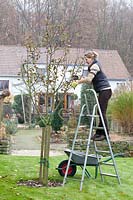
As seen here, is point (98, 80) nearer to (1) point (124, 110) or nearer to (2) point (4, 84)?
(1) point (124, 110)

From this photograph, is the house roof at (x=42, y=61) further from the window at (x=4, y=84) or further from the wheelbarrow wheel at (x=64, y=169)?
the wheelbarrow wheel at (x=64, y=169)

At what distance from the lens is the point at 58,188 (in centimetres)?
662

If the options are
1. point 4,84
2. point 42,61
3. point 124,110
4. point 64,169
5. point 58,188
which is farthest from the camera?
point 4,84

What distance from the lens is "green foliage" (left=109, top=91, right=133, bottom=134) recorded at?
14297mm

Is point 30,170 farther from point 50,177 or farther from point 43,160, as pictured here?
point 43,160

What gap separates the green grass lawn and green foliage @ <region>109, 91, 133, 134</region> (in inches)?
227

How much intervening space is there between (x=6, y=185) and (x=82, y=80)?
82.2 inches

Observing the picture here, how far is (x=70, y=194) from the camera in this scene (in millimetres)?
6340

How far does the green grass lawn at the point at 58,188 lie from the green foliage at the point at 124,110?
5.75 meters

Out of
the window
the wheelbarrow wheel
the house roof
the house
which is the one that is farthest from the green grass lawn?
the window

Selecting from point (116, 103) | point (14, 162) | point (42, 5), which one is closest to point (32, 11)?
point (42, 5)

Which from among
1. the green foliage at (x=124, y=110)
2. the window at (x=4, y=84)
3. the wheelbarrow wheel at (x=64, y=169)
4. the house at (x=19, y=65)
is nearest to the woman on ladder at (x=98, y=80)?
the wheelbarrow wheel at (x=64, y=169)

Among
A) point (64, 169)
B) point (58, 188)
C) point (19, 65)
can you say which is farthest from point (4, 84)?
point (58, 188)

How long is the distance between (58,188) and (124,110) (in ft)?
26.7
